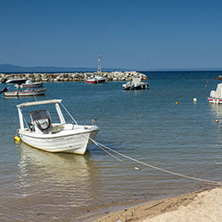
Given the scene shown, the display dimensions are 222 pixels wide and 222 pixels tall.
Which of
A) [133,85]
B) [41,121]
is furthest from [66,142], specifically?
[133,85]

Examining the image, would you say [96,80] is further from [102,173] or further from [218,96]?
[102,173]

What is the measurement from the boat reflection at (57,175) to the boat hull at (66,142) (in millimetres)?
311

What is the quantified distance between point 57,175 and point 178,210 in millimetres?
5828

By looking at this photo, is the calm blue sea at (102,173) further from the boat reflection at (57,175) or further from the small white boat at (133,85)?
the small white boat at (133,85)

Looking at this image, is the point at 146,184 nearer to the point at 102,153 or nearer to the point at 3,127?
the point at 102,153

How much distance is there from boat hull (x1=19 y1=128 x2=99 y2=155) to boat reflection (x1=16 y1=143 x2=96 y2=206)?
0.31 meters

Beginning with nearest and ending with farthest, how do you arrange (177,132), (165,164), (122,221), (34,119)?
(122,221) → (165,164) → (34,119) → (177,132)

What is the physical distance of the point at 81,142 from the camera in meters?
14.4

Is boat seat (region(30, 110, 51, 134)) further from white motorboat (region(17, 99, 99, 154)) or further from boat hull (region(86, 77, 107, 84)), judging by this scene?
boat hull (region(86, 77, 107, 84))

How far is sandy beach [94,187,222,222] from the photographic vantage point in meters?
7.62

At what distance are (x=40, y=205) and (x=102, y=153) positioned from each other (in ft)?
19.4

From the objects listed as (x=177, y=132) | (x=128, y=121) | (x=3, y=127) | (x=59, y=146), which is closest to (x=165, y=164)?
(x=59, y=146)

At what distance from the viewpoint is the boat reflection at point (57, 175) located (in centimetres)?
1040

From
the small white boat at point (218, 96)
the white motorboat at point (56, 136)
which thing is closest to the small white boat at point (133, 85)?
the small white boat at point (218, 96)
